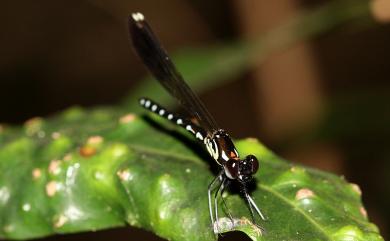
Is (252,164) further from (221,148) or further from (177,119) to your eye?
(177,119)

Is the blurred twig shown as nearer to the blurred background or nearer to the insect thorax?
the blurred background

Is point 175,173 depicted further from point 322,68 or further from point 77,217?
point 322,68

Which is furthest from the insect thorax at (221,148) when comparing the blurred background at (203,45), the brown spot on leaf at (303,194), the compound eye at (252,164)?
the blurred background at (203,45)

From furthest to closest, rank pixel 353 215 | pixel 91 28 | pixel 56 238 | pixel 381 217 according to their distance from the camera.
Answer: pixel 91 28 → pixel 56 238 → pixel 381 217 → pixel 353 215

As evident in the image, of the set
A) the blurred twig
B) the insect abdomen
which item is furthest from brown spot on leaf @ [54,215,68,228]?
the blurred twig

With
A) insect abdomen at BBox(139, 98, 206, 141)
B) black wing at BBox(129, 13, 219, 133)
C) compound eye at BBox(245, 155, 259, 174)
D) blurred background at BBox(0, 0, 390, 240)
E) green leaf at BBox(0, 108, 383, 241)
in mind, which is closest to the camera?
green leaf at BBox(0, 108, 383, 241)

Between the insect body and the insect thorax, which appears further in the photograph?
the insect thorax

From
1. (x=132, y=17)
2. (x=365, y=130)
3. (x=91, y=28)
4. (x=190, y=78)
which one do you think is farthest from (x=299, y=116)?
(x=91, y=28)

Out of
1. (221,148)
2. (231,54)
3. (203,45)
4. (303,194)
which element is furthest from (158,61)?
(203,45)
